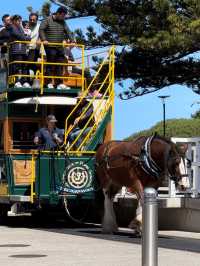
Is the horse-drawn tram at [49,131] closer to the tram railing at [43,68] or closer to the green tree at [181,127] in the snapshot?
the tram railing at [43,68]

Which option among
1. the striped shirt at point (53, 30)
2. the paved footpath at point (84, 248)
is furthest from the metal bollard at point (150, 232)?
the striped shirt at point (53, 30)

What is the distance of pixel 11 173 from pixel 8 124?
138cm

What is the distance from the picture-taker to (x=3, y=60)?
66.6 feet

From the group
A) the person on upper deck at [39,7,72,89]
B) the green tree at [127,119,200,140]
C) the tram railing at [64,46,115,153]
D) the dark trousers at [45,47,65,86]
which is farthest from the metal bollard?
the green tree at [127,119,200,140]

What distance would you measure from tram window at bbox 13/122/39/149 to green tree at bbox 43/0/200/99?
658 centimetres

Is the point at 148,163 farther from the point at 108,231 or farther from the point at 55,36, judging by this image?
the point at 55,36

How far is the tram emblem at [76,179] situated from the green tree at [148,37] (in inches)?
291

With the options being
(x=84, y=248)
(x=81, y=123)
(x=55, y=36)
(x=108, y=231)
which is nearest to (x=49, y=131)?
(x=81, y=123)

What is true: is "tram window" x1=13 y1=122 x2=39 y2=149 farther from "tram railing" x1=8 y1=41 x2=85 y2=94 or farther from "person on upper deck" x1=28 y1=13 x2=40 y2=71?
"person on upper deck" x1=28 y1=13 x2=40 y2=71

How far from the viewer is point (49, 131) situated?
1922 cm

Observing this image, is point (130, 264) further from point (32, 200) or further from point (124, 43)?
point (124, 43)

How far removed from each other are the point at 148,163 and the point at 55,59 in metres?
4.44

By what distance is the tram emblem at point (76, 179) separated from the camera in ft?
61.5

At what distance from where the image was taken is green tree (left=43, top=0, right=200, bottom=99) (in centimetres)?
2564
